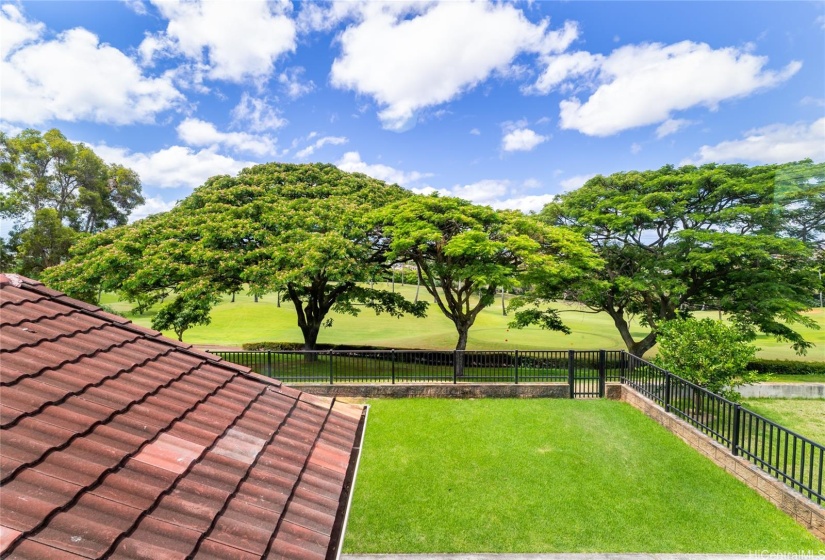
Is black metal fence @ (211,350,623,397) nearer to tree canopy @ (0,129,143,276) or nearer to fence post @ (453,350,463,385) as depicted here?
fence post @ (453,350,463,385)

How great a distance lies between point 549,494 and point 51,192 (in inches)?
1256

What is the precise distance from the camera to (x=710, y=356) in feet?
30.4

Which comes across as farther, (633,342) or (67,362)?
(633,342)

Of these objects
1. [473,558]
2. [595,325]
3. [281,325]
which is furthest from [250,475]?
[595,325]

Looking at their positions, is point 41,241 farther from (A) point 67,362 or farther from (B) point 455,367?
(A) point 67,362

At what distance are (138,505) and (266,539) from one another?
0.58m

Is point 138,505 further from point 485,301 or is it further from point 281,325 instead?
point 281,325

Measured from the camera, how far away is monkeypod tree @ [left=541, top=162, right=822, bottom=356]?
1458cm

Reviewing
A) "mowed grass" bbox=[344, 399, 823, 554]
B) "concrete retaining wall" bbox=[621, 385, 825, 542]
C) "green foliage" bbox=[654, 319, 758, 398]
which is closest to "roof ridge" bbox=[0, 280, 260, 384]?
"mowed grass" bbox=[344, 399, 823, 554]

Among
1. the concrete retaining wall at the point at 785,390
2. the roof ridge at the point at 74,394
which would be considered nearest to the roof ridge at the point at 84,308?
the roof ridge at the point at 74,394

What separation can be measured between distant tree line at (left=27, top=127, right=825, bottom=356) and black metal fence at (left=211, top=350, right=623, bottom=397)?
2315 millimetres

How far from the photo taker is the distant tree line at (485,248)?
13148 millimetres

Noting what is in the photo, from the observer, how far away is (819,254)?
15.7 metres

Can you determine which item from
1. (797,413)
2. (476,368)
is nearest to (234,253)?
(476,368)
